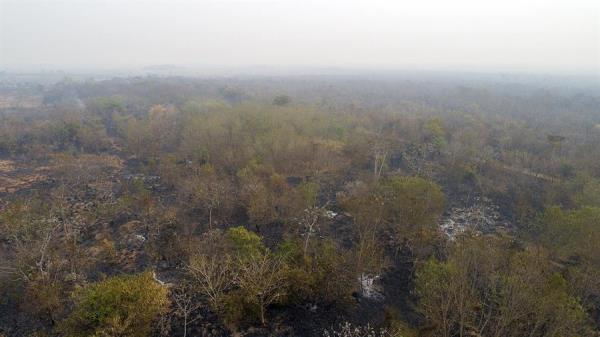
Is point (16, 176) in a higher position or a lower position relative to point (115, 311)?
lower

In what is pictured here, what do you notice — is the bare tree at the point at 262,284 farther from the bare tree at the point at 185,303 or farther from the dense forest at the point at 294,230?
the bare tree at the point at 185,303

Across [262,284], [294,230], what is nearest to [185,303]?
[262,284]

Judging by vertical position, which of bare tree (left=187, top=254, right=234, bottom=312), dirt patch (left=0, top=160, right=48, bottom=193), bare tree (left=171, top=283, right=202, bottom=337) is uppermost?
bare tree (left=187, top=254, right=234, bottom=312)

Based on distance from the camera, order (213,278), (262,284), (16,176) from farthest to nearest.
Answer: (16,176) < (213,278) < (262,284)

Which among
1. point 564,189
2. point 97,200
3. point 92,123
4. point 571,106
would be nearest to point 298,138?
point 97,200

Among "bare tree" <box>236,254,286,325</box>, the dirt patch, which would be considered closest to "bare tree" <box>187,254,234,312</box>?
"bare tree" <box>236,254,286,325</box>

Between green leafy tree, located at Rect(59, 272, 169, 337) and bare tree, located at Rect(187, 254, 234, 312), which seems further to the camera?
bare tree, located at Rect(187, 254, 234, 312)

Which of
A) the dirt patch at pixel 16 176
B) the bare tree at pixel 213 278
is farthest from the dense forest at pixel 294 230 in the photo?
the dirt patch at pixel 16 176

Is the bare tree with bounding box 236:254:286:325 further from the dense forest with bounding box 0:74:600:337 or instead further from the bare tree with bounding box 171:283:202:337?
the bare tree with bounding box 171:283:202:337

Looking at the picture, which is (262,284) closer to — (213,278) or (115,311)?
(213,278)
